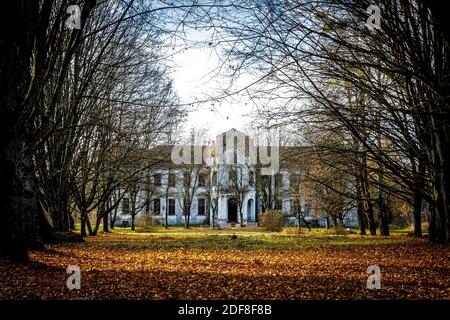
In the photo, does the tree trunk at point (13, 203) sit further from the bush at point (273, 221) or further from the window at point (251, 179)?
the window at point (251, 179)

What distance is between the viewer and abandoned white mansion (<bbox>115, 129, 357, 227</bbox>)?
41.7 m

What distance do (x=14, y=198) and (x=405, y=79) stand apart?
10377mm

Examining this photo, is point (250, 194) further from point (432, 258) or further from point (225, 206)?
point (432, 258)

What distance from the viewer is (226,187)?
50.1 meters

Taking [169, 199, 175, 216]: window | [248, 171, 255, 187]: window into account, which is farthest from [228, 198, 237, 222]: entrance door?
[169, 199, 175, 216]: window

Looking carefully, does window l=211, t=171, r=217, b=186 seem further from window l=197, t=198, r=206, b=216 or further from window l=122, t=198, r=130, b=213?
window l=122, t=198, r=130, b=213

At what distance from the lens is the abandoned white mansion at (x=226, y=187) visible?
4166 centimetres

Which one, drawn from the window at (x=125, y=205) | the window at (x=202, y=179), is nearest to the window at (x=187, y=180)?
the window at (x=202, y=179)

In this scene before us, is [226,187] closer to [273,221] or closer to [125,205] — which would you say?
[125,205]

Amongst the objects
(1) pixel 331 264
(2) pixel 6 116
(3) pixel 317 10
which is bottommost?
(1) pixel 331 264

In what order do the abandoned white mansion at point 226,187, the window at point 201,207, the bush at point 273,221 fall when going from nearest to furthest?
1. the bush at point 273,221
2. the abandoned white mansion at point 226,187
3. the window at point 201,207
